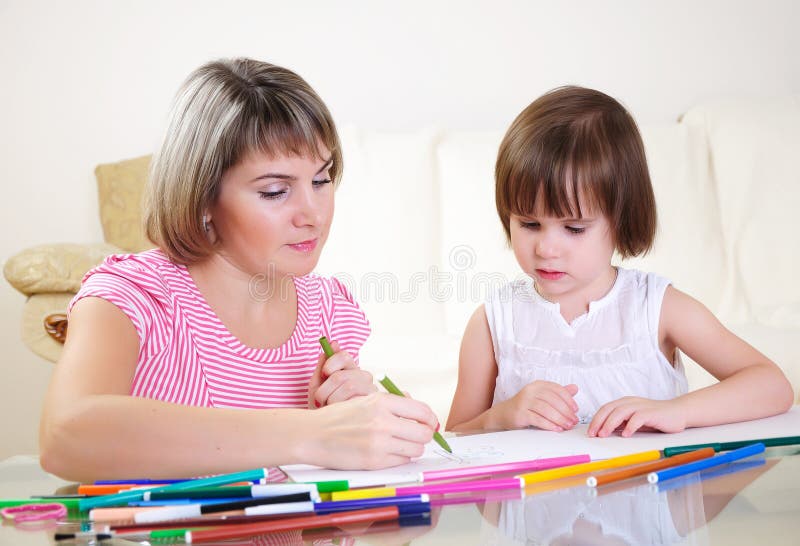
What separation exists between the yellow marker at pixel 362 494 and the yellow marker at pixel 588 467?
0.12 meters

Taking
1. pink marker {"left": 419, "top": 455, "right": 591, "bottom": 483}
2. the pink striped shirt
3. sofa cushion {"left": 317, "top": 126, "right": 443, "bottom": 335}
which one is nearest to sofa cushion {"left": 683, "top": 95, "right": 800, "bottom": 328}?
sofa cushion {"left": 317, "top": 126, "right": 443, "bottom": 335}

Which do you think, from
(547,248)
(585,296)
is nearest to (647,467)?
→ (547,248)

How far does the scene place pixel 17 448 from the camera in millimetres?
3285

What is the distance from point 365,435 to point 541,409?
0.30m

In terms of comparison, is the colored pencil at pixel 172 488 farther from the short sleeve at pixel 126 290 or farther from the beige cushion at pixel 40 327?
the beige cushion at pixel 40 327

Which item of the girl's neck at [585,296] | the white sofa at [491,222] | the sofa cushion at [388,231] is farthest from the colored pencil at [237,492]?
the sofa cushion at [388,231]

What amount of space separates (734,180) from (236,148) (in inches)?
74.4

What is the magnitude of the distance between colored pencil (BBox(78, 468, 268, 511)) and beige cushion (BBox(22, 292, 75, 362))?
1.74 m

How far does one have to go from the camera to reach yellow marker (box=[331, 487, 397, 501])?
69cm

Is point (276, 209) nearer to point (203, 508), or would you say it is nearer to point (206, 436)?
point (206, 436)

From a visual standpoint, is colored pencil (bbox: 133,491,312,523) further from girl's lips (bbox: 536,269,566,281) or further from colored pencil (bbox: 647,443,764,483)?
girl's lips (bbox: 536,269,566,281)

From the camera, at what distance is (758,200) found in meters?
2.52

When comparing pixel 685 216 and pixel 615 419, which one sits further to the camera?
pixel 685 216

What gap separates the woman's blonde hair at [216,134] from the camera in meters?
1.08
